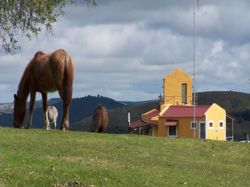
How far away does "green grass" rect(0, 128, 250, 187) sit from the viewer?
15172 millimetres

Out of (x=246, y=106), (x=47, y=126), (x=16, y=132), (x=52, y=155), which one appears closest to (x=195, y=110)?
(x=47, y=126)

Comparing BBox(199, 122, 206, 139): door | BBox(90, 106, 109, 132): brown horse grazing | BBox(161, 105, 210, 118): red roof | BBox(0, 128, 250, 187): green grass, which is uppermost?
BBox(161, 105, 210, 118): red roof

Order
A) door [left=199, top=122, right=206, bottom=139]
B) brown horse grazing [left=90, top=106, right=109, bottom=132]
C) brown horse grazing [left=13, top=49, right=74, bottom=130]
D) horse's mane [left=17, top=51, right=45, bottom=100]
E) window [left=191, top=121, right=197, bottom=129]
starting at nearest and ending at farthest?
brown horse grazing [left=13, top=49, right=74, bottom=130] → horse's mane [left=17, top=51, right=45, bottom=100] → brown horse grazing [left=90, top=106, right=109, bottom=132] → door [left=199, top=122, right=206, bottom=139] → window [left=191, top=121, right=197, bottom=129]

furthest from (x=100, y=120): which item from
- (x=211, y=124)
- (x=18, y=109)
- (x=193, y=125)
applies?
(x=211, y=124)

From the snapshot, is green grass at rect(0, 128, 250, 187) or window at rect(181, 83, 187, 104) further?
window at rect(181, 83, 187, 104)

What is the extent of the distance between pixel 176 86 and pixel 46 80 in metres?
40.6

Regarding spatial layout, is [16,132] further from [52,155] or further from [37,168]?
[37,168]

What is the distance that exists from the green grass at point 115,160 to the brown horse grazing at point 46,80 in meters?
2.92

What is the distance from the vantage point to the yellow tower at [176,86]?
66875mm

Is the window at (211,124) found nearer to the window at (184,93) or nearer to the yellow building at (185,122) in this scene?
the yellow building at (185,122)

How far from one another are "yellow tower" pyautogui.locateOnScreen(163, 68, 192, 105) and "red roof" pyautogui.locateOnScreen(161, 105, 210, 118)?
408cm

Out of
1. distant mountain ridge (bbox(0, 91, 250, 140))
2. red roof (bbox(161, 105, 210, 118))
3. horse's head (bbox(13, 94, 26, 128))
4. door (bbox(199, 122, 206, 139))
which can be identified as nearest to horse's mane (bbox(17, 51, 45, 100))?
horse's head (bbox(13, 94, 26, 128))

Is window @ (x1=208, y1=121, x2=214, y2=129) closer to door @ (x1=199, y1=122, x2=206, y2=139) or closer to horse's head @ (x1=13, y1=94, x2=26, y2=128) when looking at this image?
door @ (x1=199, y1=122, x2=206, y2=139)

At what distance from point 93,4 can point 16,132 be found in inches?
318
